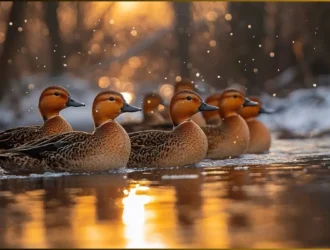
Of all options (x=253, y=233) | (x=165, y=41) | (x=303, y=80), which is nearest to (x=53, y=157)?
(x=253, y=233)

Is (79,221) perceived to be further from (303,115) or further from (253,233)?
(303,115)

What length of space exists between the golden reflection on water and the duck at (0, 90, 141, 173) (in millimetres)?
432

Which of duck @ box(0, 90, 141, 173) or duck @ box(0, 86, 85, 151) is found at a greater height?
duck @ box(0, 86, 85, 151)

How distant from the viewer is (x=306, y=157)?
543 inches

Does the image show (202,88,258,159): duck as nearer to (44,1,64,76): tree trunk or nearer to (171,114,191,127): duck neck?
(171,114,191,127): duck neck

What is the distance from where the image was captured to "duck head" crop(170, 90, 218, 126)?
1337cm

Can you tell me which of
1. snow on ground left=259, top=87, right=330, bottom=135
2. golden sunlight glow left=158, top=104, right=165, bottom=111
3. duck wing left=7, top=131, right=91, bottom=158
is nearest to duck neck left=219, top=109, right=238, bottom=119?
duck wing left=7, top=131, right=91, bottom=158

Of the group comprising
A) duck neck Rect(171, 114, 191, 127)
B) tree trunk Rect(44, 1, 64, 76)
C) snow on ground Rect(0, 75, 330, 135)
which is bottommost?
duck neck Rect(171, 114, 191, 127)

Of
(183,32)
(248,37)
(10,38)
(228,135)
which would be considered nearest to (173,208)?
(228,135)

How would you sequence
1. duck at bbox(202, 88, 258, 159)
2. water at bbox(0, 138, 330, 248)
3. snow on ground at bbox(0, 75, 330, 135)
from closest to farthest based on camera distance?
water at bbox(0, 138, 330, 248) < duck at bbox(202, 88, 258, 159) < snow on ground at bbox(0, 75, 330, 135)

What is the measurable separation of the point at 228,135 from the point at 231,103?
2.88 ft

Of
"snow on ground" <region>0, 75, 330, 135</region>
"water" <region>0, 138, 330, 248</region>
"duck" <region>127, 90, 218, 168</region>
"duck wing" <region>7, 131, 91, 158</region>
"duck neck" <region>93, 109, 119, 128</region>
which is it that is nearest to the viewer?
"water" <region>0, 138, 330, 248</region>

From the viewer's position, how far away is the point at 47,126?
13.4m

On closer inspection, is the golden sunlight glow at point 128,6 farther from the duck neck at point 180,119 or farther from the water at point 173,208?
the water at point 173,208
